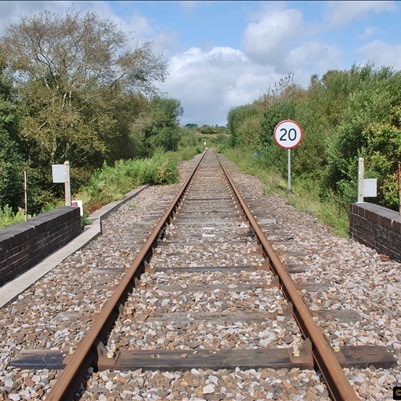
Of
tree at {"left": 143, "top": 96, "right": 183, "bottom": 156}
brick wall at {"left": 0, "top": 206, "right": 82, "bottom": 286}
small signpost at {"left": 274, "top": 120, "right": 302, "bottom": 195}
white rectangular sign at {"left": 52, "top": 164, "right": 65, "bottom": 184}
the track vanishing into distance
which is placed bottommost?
the track vanishing into distance

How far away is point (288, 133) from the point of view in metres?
13.4

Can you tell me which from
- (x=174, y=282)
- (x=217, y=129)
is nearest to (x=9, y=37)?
(x=174, y=282)

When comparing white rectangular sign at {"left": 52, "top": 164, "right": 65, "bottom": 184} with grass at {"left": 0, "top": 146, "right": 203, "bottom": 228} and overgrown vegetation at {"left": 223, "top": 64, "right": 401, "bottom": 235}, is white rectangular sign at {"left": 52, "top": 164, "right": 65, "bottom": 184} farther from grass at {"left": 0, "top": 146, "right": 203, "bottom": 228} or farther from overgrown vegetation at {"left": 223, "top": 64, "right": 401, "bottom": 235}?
overgrown vegetation at {"left": 223, "top": 64, "right": 401, "bottom": 235}

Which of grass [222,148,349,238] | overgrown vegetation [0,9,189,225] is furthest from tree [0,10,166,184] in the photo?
grass [222,148,349,238]

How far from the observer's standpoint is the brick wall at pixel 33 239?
5.64 metres

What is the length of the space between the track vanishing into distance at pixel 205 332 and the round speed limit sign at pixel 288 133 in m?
7.32

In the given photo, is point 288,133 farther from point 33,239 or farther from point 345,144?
point 33,239

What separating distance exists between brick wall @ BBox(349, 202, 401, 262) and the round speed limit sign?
5745 millimetres

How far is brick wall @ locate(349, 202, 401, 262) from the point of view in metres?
6.19

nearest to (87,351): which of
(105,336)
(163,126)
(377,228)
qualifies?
(105,336)

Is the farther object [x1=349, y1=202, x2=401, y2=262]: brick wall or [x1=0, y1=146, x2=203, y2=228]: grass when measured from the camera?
[x1=0, y1=146, x2=203, y2=228]: grass

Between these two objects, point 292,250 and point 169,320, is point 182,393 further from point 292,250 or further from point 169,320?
point 292,250

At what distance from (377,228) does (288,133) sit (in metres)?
7.06

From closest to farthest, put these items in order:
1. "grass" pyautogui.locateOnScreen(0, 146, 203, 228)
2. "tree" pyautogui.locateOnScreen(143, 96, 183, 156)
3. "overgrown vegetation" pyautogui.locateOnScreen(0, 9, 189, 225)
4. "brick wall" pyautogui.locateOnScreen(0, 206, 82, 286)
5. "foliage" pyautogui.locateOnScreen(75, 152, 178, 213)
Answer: "brick wall" pyautogui.locateOnScreen(0, 206, 82, 286)
"grass" pyautogui.locateOnScreen(0, 146, 203, 228)
"foliage" pyautogui.locateOnScreen(75, 152, 178, 213)
"overgrown vegetation" pyautogui.locateOnScreen(0, 9, 189, 225)
"tree" pyautogui.locateOnScreen(143, 96, 183, 156)
